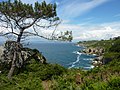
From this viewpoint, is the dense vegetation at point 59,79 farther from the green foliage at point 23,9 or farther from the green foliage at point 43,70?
the green foliage at point 23,9

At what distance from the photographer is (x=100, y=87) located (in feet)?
35.6

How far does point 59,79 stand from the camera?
16609 millimetres

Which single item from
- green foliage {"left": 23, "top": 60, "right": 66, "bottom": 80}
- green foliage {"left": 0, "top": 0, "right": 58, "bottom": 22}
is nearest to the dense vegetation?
green foliage {"left": 23, "top": 60, "right": 66, "bottom": 80}

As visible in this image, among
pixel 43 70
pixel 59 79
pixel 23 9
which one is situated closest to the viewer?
pixel 59 79

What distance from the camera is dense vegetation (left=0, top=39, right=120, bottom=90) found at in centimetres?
1171

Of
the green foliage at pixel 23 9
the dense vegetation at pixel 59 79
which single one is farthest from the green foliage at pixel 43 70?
the green foliage at pixel 23 9

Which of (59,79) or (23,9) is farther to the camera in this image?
(23,9)

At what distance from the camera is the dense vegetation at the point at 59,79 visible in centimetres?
1171

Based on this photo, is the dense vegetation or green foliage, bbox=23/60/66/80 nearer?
the dense vegetation

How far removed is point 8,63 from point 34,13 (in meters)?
6.13

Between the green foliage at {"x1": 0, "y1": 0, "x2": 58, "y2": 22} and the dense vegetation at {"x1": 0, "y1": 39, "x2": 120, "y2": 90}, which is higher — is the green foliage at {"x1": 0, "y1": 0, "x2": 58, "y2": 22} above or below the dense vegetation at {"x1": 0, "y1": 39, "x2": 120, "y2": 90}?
above

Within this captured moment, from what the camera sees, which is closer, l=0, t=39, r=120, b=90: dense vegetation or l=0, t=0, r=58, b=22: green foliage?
l=0, t=39, r=120, b=90: dense vegetation

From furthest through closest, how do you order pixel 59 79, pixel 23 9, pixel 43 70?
1. pixel 43 70
2. pixel 23 9
3. pixel 59 79

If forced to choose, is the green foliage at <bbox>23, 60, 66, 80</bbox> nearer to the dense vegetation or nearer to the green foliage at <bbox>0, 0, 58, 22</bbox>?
the dense vegetation
